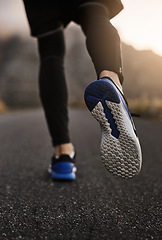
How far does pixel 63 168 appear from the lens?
114cm


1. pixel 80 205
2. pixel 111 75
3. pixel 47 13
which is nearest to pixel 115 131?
pixel 111 75

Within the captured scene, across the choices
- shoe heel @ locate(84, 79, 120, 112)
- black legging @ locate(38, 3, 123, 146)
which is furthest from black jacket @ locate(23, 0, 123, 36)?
shoe heel @ locate(84, 79, 120, 112)

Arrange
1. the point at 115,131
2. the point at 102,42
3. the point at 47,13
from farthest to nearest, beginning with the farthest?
the point at 47,13
the point at 102,42
the point at 115,131

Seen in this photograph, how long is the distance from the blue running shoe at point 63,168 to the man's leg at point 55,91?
3cm

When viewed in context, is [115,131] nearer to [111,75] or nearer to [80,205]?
[111,75]

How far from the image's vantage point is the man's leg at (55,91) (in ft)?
3.81

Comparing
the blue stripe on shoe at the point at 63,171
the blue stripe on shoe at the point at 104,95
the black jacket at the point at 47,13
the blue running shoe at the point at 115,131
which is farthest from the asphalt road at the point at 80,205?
the black jacket at the point at 47,13

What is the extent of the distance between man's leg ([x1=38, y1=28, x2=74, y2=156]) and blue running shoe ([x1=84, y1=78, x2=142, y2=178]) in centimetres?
40

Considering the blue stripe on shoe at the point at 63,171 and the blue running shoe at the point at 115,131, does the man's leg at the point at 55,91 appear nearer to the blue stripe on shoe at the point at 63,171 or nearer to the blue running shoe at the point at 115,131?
the blue stripe on shoe at the point at 63,171

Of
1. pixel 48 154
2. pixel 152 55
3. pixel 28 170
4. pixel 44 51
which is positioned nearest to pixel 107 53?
pixel 44 51

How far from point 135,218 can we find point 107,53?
1.94 feet

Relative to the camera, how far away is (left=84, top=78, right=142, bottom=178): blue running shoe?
749 mm

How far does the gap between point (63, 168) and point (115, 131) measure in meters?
0.47

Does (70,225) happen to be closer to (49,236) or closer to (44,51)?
(49,236)
